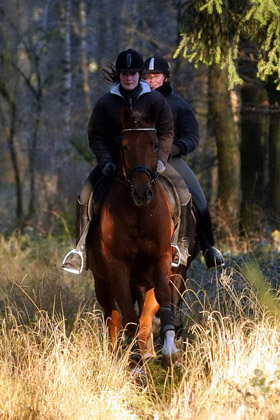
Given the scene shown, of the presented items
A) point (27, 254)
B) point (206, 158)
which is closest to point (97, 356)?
point (27, 254)

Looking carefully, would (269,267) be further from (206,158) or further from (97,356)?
(206,158)

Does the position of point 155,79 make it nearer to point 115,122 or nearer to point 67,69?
point 115,122

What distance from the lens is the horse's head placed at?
7758 millimetres

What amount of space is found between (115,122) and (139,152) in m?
0.99

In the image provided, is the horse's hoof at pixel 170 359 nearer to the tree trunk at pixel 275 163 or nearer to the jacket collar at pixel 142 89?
the jacket collar at pixel 142 89

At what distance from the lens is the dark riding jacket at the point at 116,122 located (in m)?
8.55

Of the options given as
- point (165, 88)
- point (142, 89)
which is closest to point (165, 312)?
point (142, 89)

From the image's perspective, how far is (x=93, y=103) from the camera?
91.4ft

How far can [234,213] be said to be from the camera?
728 inches

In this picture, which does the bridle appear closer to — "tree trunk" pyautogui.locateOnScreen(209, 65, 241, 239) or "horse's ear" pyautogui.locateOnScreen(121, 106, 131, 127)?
"horse's ear" pyautogui.locateOnScreen(121, 106, 131, 127)

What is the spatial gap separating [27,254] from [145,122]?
8817 millimetres

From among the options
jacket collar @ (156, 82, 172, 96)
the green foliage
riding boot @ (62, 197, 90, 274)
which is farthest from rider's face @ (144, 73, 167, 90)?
riding boot @ (62, 197, 90, 274)

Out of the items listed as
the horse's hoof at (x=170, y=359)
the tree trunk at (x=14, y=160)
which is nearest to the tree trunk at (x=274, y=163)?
the horse's hoof at (x=170, y=359)

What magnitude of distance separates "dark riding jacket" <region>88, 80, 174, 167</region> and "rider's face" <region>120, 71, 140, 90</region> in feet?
0.34
